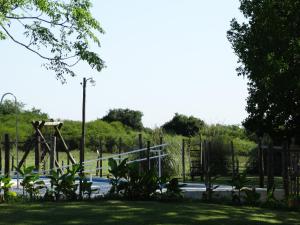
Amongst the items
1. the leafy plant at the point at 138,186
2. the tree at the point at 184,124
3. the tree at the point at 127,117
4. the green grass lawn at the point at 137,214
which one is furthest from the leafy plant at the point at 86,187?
the tree at the point at 127,117

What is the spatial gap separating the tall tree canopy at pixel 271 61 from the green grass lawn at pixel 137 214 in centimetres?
1061

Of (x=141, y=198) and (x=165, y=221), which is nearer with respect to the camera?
(x=165, y=221)

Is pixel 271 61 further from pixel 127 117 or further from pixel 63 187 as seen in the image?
pixel 127 117

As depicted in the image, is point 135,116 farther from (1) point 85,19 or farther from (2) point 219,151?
(1) point 85,19

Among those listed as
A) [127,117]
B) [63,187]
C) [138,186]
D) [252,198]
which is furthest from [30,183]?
[127,117]

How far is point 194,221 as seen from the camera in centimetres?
923

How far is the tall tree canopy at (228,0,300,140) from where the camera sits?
22266 millimetres

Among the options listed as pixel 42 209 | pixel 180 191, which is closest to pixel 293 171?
pixel 180 191

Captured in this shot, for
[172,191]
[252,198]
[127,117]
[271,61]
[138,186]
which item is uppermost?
[127,117]

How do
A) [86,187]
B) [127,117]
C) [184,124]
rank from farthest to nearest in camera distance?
1. [127,117]
2. [184,124]
3. [86,187]

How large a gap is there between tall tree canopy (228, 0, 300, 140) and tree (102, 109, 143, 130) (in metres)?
24.3

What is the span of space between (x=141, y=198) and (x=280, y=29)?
12600mm

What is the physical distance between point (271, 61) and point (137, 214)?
13.6m

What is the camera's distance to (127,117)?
52375 mm
